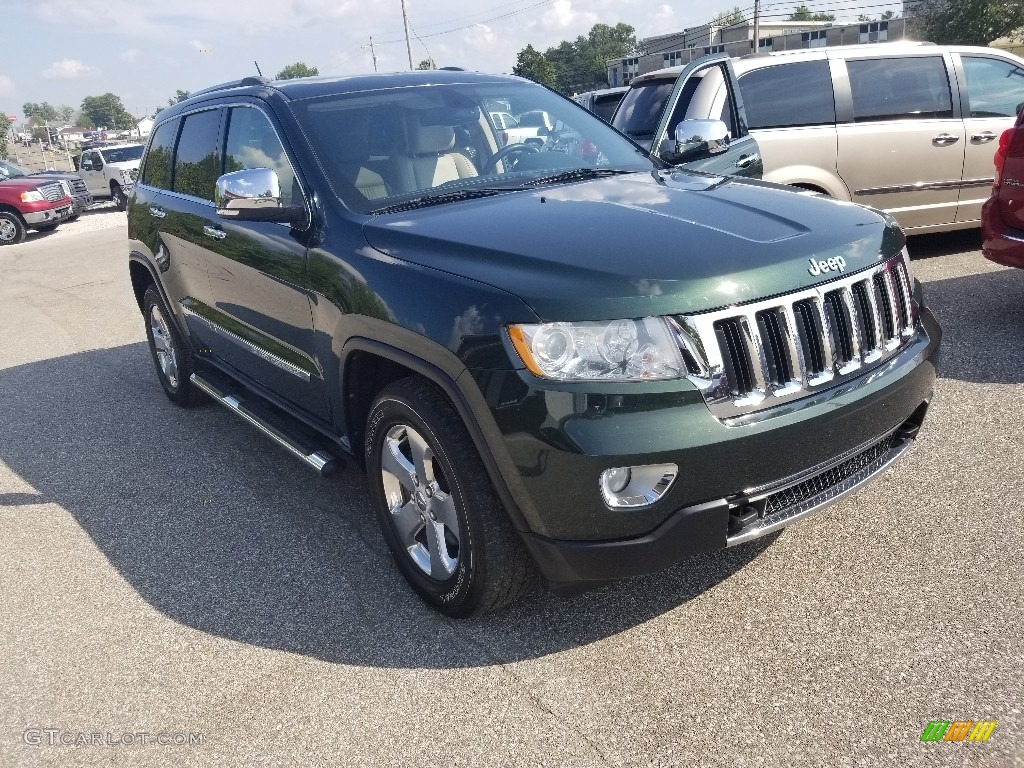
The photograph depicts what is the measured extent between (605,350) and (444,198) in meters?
1.31

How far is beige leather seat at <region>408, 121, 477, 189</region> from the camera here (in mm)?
3576

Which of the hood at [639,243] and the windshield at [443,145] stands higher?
the windshield at [443,145]

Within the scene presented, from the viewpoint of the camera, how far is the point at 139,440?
5.29 metres

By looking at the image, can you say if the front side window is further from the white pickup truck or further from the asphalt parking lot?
the white pickup truck

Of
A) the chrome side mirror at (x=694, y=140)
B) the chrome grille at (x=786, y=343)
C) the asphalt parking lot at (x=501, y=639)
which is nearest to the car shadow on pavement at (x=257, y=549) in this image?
the asphalt parking lot at (x=501, y=639)

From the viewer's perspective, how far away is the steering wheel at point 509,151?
3.78 m

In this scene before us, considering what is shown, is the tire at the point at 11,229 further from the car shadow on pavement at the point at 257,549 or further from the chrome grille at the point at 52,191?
the car shadow on pavement at the point at 257,549

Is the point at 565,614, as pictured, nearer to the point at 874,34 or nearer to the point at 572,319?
the point at 572,319

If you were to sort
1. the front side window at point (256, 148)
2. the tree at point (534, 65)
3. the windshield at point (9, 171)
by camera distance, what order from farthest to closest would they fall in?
1. the tree at point (534, 65)
2. the windshield at point (9, 171)
3. the front side window at point (256, 148)

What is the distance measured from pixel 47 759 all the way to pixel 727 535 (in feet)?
7.02

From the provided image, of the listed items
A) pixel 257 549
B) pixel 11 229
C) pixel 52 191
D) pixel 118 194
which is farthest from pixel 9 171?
pixel 257 549

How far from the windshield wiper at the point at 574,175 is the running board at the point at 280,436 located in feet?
4.60

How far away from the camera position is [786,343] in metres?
2.56

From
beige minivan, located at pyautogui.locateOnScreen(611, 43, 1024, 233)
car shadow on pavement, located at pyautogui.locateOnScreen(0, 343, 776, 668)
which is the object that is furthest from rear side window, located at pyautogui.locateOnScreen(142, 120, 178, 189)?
beige minivan, located at pyautogui.locateOnScreen(611, 43, 1024, 233)
